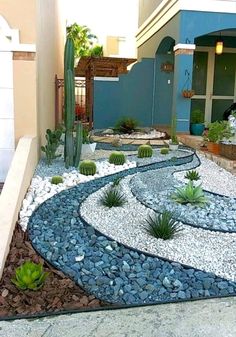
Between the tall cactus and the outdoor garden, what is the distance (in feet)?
0.07

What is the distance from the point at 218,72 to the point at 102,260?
37.9 ft

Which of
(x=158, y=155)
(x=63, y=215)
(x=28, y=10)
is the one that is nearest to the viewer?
(x=63, y=215)

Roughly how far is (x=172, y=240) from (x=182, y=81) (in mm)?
7458

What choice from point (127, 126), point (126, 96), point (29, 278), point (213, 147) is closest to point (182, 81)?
point (127, 126)

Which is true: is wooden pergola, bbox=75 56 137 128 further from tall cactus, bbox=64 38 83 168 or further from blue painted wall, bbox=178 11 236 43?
tall cactus, bbox=64 38 83 168

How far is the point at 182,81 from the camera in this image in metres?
10.4

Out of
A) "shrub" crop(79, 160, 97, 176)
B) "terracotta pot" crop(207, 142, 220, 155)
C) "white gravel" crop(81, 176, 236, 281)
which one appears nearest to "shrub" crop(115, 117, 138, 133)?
"terracotta pot" crop(207, 142, 220, 155)

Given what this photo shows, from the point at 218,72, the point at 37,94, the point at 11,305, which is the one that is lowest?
the point at 11,305

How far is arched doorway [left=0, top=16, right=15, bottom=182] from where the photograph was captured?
586 centimetres

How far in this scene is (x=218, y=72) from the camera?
13453mm

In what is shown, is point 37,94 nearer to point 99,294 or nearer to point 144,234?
point 144,234

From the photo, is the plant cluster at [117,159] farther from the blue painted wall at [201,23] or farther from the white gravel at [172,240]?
the blue painted wall at [201,23]

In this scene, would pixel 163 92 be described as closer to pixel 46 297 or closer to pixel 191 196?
pixel 191 196

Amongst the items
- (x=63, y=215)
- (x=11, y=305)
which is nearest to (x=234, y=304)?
(x=11, y=305)
